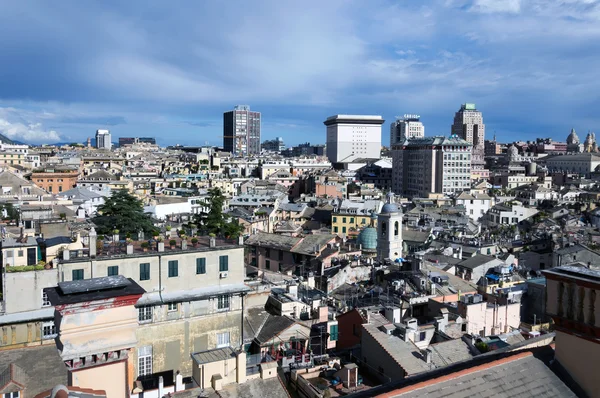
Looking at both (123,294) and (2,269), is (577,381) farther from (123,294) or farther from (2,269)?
(2,269)

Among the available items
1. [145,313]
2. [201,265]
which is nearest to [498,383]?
[145,313]

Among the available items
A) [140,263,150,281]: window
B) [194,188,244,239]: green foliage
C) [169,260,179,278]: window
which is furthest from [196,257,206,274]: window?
[194,188,244,239]: green foliage

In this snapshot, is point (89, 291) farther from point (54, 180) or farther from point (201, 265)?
point (54, 180)

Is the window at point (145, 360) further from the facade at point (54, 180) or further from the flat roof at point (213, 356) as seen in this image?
the facade at point (54, 180)

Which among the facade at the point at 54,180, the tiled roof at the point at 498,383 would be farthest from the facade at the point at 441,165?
the tiled roof at the point at 498,383

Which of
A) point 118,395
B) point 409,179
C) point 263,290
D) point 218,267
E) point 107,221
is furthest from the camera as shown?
point 409,179

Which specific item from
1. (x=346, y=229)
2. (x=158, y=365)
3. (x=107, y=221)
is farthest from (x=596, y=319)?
(x=346, y=229)
